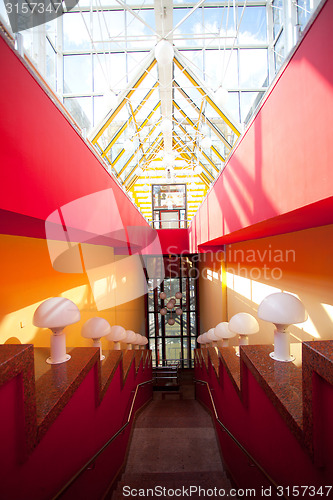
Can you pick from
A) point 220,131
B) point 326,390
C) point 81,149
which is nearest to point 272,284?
point 326,390

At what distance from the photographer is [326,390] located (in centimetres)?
152

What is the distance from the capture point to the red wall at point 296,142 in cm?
164

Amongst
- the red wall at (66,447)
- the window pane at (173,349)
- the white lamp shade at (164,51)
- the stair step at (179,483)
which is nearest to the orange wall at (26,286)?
the red wall at (66,447)

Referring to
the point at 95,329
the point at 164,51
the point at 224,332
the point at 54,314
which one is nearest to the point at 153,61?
the point at 164,51

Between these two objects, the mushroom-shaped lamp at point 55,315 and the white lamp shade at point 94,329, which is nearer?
the mushroom-shaped lamp at point 55,315

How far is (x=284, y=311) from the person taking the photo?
97.9 inches

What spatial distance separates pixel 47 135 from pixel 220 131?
9.59m

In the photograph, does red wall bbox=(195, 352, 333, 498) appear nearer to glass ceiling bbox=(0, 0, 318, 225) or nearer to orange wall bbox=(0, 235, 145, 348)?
orange wall bbox=(0, 235, 145, 348)

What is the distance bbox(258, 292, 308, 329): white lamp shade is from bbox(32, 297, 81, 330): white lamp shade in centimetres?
182

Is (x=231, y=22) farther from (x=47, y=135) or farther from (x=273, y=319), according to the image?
(x=273, y=319)

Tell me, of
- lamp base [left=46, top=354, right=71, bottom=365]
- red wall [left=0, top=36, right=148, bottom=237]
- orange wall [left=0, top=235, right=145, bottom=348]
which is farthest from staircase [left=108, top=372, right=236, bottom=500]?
red wall [left=0, top=36, right=148, bottom=237]

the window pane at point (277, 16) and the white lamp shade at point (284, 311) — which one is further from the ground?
the window pane at point (277, 16)

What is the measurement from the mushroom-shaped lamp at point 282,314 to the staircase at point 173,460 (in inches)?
73.2

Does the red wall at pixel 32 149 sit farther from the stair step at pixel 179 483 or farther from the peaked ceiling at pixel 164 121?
the stair step at pixel 179 483
